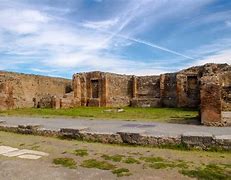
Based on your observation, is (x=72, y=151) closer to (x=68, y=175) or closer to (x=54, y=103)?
(x=68, y=175)

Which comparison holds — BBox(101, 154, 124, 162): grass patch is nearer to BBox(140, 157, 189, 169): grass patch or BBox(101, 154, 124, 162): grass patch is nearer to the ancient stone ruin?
BBox(140, 157, 189, 169): grass patch

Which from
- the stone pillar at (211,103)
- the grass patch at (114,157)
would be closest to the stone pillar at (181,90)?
the stone pillar at (211,103)

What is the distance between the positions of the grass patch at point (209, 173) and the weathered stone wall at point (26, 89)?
22.7 m

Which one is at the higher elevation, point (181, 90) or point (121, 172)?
point (181, 90)

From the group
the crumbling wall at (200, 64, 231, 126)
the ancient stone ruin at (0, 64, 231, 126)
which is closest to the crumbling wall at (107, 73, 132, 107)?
the ancient stone ruin at (0, 64, 231, 126)

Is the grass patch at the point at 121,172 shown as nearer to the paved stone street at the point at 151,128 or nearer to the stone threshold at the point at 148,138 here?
the stone threshold at the point at 148,138

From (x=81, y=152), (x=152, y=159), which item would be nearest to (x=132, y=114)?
(x=81, y=152)

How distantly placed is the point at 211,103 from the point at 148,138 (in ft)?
18.3

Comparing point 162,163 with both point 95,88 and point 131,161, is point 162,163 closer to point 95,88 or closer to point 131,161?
point 131,161

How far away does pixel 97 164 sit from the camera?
6.42m

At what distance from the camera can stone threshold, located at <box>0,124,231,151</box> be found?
7541 millimetres

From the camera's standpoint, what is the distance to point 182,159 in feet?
22.0

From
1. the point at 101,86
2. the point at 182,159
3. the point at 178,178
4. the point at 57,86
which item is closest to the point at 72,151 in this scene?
the point at 182,159

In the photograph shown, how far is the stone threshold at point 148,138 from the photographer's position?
297 inches
